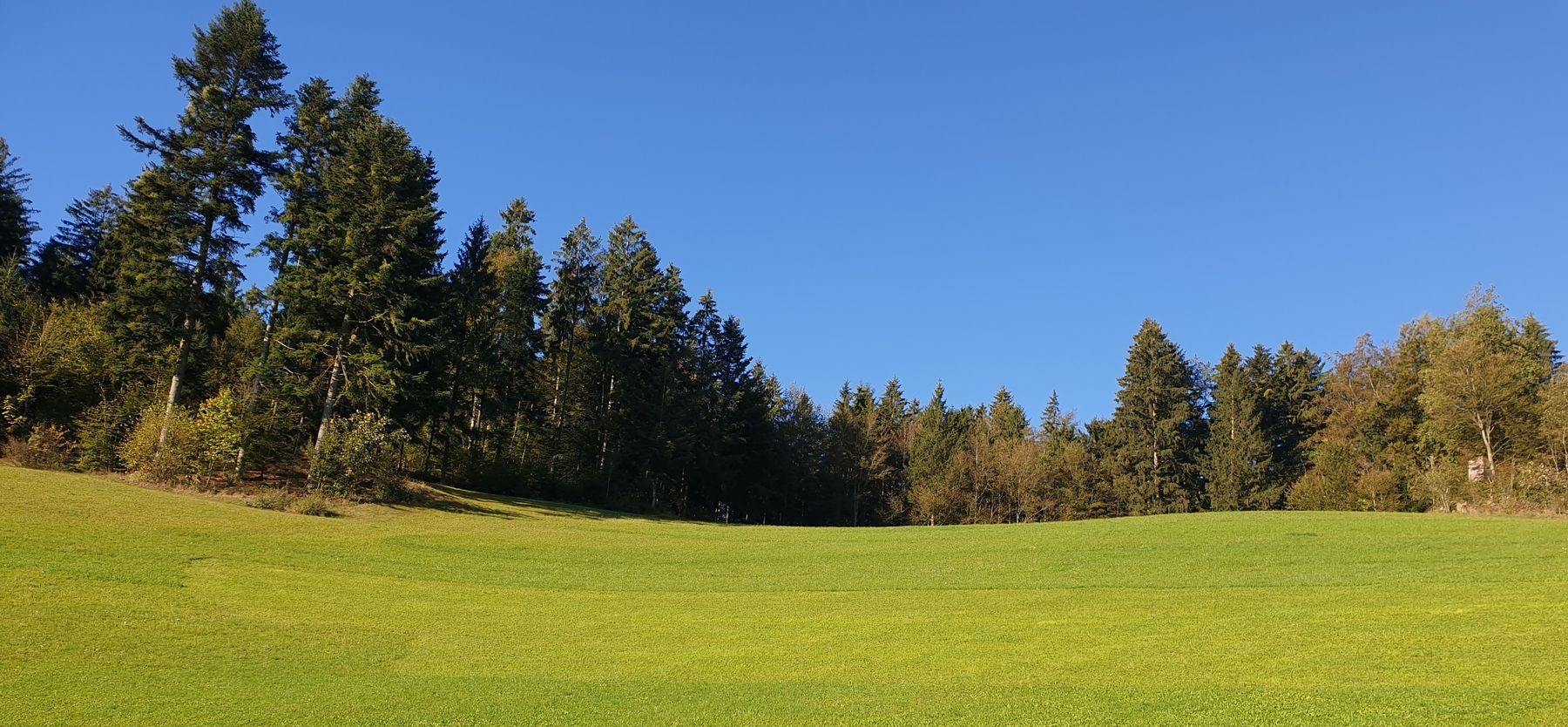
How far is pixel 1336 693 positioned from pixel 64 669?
16044 millimetres

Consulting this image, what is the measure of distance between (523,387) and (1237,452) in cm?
5186

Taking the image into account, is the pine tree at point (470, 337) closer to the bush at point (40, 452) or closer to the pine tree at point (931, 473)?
the bush at point (40, 452)

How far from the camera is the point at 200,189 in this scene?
3384 cm

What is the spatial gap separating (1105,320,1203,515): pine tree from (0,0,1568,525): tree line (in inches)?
9.1

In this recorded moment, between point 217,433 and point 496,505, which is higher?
point 217,433

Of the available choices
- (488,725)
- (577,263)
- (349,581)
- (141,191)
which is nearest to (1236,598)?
(488,725)

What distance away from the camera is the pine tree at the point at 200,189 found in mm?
32781

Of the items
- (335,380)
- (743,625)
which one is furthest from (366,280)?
(743,625)

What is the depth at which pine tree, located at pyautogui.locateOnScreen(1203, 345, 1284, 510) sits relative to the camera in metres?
60.0

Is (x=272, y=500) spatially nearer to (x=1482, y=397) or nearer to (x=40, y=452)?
(x=40, y=452)

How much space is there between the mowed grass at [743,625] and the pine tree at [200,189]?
25.9 feet

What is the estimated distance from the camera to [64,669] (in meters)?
10.7

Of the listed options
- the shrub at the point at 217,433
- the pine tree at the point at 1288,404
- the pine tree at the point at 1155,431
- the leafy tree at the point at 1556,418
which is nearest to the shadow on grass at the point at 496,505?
the shrub at the point at 217,433

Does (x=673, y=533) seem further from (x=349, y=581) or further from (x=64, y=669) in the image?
(x=64, y=669)
